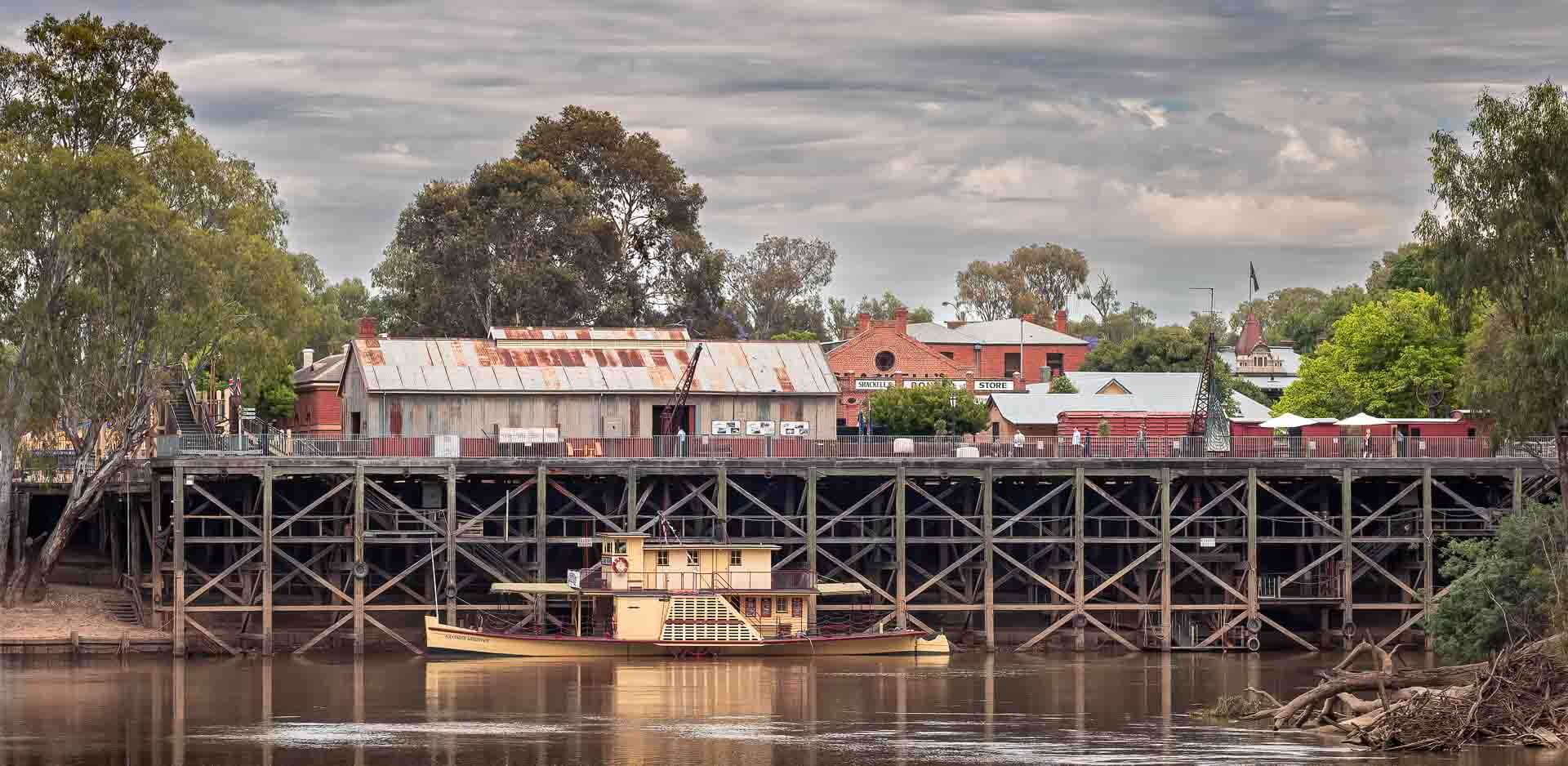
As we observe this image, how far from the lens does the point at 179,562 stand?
244 feet

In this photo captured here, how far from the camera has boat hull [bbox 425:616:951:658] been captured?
73.8 meters

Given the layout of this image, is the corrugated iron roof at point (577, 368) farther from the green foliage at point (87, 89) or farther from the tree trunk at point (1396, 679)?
the tree trunk at point (1396, 679)

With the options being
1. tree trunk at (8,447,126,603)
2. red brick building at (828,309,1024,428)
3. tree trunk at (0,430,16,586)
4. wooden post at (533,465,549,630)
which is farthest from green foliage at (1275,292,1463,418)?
tree trunk at (0,430,16,586)

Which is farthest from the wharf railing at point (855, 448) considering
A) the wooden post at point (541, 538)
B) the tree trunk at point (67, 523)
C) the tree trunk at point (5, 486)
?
the tree trunk at point (5, 486)

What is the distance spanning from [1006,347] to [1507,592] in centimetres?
7923

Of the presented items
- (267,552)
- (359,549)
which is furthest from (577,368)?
(267,552)

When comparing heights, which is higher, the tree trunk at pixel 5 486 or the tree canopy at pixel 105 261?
the tree canopy at pixel 105 261

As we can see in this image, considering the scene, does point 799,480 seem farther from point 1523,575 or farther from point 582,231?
point 582,231

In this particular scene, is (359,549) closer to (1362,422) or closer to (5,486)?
(5,486)

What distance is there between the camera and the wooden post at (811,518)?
77000mm

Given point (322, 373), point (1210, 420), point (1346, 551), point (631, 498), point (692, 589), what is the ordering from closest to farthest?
point (692, 589)
point (631, 498)
point (1346, 551)
point (1210, 420)
point (322, 373)

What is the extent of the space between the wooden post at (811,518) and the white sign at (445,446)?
37.5 ft

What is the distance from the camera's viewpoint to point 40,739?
55.1 meters

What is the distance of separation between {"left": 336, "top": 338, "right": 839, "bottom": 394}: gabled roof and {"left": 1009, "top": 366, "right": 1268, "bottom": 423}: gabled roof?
61.7ft
